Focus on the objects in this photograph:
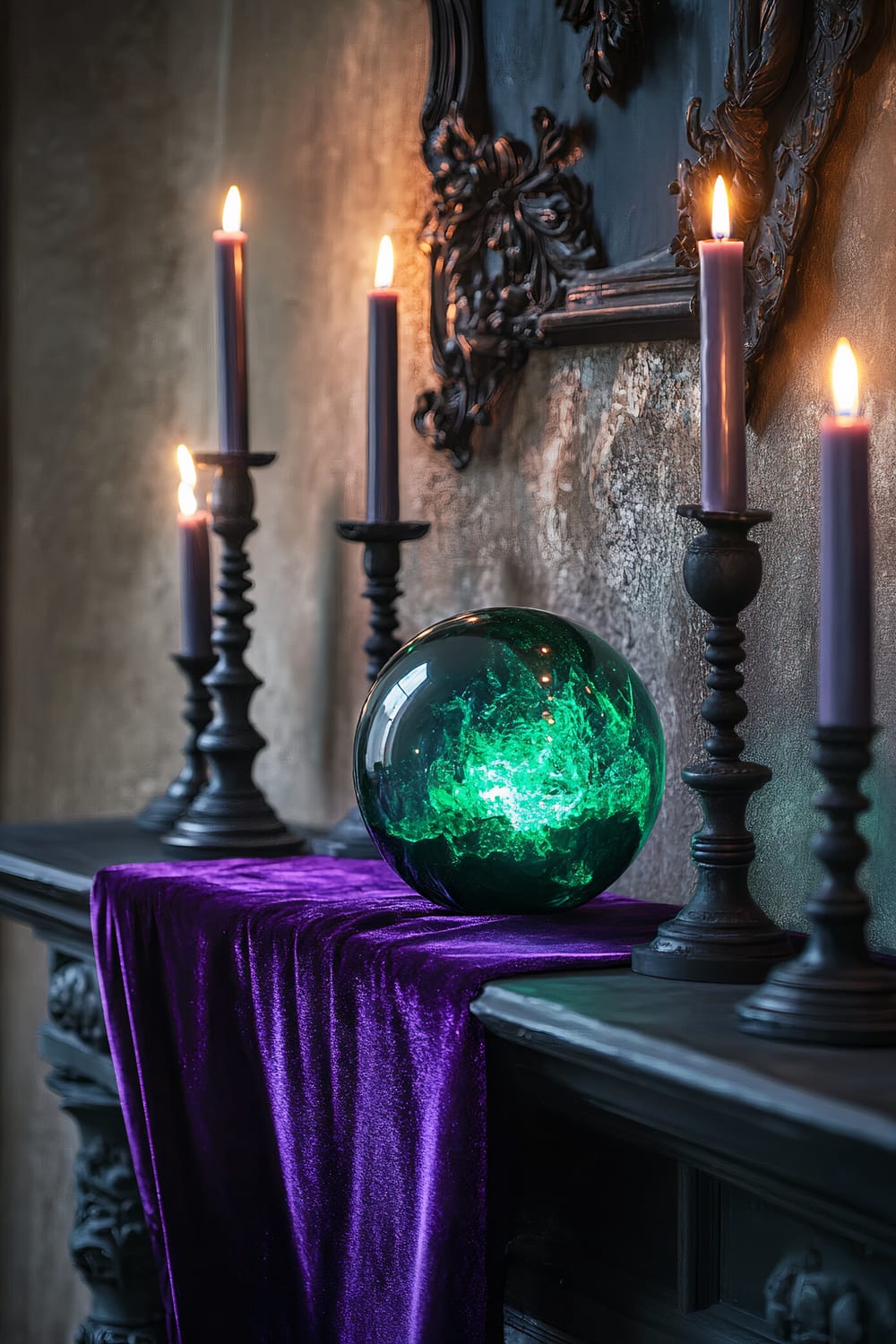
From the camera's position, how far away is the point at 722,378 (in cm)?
100

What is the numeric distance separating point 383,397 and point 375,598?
0.20 metres

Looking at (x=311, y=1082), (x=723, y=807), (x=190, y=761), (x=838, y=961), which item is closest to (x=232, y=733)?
(x=190, y=761)

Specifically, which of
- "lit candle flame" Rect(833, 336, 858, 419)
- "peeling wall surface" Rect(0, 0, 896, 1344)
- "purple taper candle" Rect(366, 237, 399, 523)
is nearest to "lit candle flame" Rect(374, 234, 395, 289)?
"purple taper candle" Rect(366, 237, 399, 523)

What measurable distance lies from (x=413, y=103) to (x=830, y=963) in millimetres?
1176

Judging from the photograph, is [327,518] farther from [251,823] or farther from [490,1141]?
[490,1141]

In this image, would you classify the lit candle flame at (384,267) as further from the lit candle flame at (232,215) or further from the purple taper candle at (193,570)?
the purple taper candle at (193,570)

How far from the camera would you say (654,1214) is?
1.04 meters

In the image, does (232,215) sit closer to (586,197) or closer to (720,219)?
(586,197)

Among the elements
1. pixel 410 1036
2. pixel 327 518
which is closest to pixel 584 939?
pixel 410 1036

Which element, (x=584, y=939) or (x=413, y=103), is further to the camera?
(x=413, y=103)

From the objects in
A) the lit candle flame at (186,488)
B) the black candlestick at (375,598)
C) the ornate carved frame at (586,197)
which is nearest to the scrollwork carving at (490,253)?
the ornate carved frame at (586,197)

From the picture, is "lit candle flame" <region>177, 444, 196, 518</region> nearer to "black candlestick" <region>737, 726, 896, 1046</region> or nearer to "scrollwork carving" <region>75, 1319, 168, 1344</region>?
"scrollwork carving" <region>75, 1319, 168, 1344</region>

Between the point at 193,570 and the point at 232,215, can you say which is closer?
the point at 232,215

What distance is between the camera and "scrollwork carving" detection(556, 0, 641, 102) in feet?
4.48
